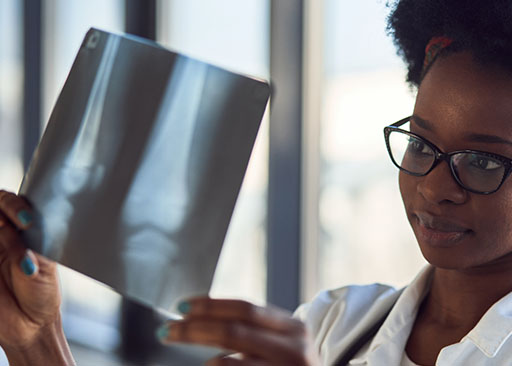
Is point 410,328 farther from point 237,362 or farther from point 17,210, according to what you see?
point 17,210

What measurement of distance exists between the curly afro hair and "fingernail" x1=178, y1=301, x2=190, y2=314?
0.45 m

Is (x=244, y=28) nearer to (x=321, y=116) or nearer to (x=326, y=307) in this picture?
(x=321, y=116)

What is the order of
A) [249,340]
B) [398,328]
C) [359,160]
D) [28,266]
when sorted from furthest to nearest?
[359,160], [398,328], [28,266], [249,340]

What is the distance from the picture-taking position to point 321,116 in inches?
85.4

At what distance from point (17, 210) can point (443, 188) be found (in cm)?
49

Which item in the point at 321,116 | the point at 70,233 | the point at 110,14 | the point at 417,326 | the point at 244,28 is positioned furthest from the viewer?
the point at 110,14

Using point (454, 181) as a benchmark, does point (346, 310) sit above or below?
below

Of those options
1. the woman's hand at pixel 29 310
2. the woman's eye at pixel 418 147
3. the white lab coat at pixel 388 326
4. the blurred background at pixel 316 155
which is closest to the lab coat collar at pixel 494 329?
the white lab coat at pixel 388 326

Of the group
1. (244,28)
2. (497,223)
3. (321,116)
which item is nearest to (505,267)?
(497,223)

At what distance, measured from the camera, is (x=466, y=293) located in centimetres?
95

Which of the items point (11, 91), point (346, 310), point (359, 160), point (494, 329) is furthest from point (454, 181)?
point (11, 91)

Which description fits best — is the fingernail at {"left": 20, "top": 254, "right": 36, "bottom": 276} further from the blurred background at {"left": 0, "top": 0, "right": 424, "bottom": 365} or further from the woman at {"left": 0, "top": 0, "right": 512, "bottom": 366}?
the blurred background at {"left": 0, "top": 0, "right": 424, "bottom": 365}

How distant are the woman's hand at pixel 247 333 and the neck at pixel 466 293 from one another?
366 millimetres

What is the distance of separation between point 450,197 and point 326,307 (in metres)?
0.32
